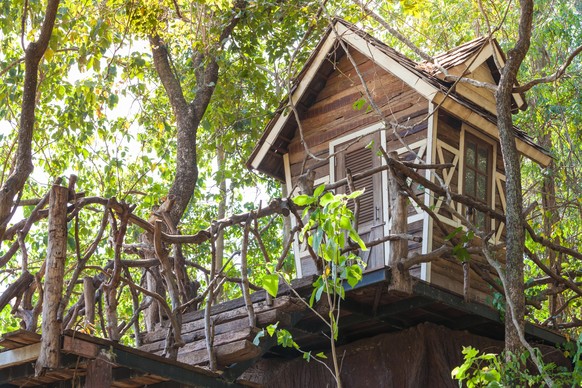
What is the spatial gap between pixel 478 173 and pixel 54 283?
5649 mm

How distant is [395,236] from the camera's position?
8.33 meters

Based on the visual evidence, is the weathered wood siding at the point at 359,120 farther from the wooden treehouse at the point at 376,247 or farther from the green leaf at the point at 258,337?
the green leaf at the point at 258,337

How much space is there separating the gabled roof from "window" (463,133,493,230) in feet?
0.91

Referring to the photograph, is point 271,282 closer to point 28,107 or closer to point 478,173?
point 28,107

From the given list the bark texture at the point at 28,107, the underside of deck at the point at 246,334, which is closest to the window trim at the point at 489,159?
the underside of deck at the point at 246,334

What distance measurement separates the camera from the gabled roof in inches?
396

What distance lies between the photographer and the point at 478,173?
10773 millimetres

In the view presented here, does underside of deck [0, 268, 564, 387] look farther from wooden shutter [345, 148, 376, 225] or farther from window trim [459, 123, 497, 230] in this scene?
window trim [459, 123, 497, 230]

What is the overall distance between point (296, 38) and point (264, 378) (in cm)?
529

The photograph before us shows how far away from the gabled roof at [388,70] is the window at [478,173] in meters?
0.28

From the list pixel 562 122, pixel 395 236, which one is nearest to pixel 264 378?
pixel 395 236

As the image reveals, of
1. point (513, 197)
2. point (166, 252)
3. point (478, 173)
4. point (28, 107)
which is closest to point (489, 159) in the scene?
point (478, 173)

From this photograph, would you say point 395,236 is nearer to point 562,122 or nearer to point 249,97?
point 249,97

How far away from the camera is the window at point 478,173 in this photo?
1052 centimetres
